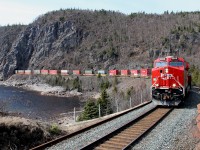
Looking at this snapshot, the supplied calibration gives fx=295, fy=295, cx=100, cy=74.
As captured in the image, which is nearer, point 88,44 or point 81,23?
point 88,44

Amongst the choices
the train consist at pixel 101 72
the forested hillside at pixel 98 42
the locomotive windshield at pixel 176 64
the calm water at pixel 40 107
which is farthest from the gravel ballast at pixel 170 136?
the forested hillside at pixel 98 42

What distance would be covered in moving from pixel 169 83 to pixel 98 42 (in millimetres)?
120986

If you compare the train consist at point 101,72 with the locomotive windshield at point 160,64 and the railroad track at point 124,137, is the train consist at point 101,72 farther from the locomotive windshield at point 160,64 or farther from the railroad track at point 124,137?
the railroad track at point 124,137

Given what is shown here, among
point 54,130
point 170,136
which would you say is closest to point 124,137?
point 170,136

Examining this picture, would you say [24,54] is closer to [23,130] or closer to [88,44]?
[88,44]

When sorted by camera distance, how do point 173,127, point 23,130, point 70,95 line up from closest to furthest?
point 23,130 < point 173,127 < point 70,95

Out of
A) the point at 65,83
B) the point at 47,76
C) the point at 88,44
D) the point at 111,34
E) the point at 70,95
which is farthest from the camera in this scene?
the point at 111,34

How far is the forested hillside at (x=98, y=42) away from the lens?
123 metres

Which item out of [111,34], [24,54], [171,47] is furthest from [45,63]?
[171,47]

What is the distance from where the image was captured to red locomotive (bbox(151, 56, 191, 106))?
21.8 m

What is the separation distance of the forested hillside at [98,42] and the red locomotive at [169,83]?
290ft

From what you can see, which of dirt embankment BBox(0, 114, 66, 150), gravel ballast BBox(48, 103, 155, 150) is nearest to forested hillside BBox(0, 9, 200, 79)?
gravel ballast BBox(48, 103, 155, 150)

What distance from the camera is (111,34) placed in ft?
499

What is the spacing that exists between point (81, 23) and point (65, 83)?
66414 millimetres
